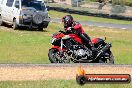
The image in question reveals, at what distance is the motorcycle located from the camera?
1348 cm

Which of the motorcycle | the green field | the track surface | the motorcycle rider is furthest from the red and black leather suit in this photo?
the green field

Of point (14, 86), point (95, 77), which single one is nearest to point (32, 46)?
point (14, 86)

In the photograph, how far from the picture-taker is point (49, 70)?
1102cm

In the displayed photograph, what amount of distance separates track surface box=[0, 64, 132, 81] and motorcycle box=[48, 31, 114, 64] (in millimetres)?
1638

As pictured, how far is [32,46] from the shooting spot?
20.3 m

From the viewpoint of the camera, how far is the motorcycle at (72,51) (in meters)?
13.5

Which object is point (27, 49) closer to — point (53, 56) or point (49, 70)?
point (53, 56)

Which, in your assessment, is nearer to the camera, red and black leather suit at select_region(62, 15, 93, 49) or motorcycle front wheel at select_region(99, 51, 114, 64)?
red and black leather suit at select_region(62, 15, 93, 49)

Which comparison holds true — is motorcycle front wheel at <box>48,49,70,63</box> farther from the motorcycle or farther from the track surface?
the track surface

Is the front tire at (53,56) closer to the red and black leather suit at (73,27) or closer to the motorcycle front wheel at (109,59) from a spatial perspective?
the red and black leather suit at (73,27)

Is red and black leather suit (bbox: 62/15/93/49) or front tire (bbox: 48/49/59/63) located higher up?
red and black leather suit (bbox: 62/15/93/49)

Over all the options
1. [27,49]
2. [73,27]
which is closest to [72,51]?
[73,27]

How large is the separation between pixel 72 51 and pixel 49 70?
2.72 m

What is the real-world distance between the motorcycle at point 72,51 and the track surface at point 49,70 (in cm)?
164
